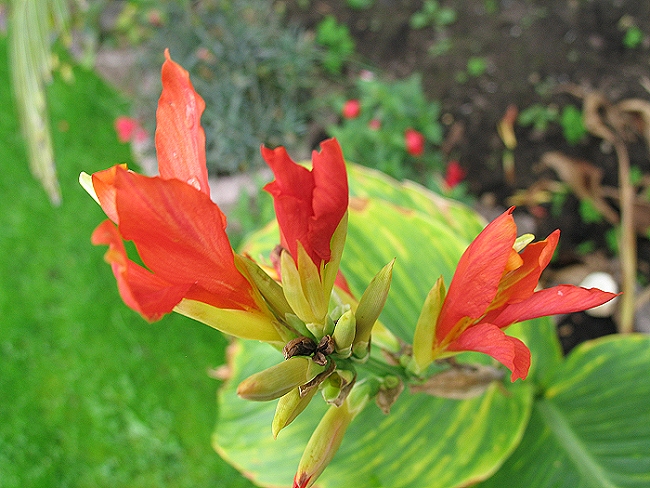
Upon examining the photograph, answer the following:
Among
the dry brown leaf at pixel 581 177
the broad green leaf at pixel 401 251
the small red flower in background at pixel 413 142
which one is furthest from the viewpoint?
the small red flower in background at pixel 413 142

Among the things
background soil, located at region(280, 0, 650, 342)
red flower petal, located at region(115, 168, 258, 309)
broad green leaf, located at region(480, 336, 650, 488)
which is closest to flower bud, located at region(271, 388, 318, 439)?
red flower petal, located at region(115, 168, 258, 309)

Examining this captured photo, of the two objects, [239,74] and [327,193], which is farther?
[239,74]

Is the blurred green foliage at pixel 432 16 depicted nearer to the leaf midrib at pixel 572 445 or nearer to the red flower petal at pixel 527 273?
the leaf midrib at pixel 572 445

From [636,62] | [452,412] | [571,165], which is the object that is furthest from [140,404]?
[636,62]

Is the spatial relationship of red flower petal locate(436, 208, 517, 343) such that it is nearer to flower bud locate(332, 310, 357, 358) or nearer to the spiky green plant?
flower bud locate(332, 310, 357, 358)

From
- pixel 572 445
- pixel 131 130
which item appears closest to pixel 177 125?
pixel 572 445

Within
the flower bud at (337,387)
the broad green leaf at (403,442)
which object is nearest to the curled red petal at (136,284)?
the flower bud at (337,387)

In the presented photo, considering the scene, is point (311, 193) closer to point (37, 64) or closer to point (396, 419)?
point (396, 419)
